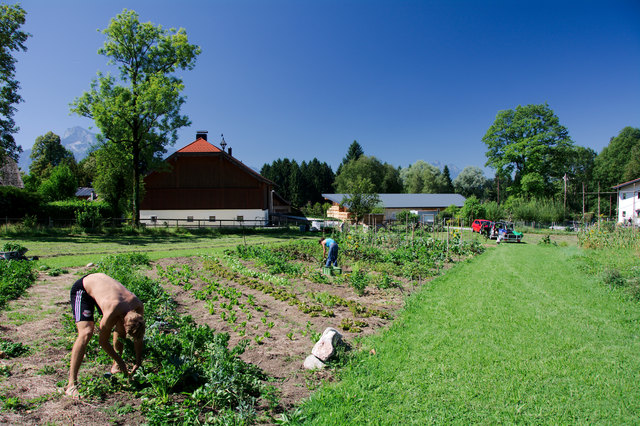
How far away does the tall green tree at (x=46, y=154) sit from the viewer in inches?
2229

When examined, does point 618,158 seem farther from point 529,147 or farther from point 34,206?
point 34,206

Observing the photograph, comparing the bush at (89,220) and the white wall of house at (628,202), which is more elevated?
the white wall of house at (628,202)

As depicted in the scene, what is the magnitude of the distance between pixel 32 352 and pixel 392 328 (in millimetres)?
5601

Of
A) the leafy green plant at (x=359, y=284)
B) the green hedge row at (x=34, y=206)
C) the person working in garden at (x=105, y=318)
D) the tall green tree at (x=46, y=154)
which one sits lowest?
the leafy green plant at (x=359, y=284)

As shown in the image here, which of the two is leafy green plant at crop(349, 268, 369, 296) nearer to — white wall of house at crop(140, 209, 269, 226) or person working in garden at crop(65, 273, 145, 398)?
person working in garden at crop(65, 273, 145, 398)

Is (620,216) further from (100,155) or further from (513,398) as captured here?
(100,155)

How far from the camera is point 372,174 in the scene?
65.1 m

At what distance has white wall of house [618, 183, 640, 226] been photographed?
1505 inches

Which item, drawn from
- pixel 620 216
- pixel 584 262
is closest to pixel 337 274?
pixel 584 262

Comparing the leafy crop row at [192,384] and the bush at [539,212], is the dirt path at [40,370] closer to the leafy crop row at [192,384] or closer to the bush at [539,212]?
the leafy crop row at [192,384]

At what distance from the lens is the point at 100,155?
29.8 m

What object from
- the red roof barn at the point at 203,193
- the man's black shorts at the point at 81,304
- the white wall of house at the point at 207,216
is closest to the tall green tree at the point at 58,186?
the red roof barn at the point at 203,193

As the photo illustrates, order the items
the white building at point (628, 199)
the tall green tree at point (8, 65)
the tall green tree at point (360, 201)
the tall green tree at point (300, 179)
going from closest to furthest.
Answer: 1. the tall green tree at point (8, 65)
2. the tall green tree at point (360, 201)
3. the white building at point (628, 199)
4. the tall green tree at point (300, 179)

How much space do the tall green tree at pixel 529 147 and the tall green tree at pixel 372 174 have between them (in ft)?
69.5
